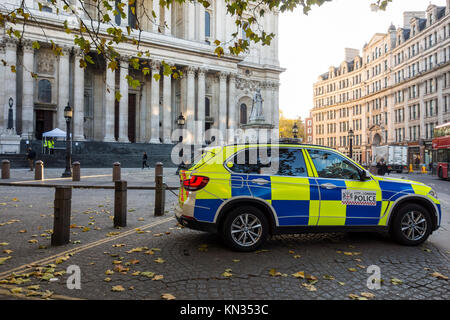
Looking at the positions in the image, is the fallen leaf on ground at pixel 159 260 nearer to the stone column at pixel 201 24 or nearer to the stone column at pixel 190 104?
the stone column at pixel 190 104

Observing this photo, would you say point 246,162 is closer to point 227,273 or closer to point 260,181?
point 260,181

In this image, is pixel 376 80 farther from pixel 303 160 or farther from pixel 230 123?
pixel 303 160

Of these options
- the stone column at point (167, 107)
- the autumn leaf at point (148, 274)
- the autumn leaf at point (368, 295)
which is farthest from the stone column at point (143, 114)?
the autumn leaf at point (368, 295)

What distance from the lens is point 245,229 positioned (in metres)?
5.36

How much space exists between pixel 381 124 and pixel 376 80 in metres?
9.63

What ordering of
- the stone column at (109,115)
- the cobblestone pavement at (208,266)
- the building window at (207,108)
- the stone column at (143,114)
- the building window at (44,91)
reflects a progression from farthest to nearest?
the building window at (207,108)
the stone column at (143,114)
the stone column at (109,115)
the building window at (44,91)
the cobblestone pavement at (208,266)

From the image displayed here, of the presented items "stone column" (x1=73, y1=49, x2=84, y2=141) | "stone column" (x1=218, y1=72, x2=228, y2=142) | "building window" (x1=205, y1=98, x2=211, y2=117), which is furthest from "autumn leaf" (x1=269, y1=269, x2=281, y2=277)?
"building window" (x1=205, y1=98, x2=211, y2=117)

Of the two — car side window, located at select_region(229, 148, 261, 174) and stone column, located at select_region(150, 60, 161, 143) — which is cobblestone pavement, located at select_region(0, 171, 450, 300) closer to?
car side window, located at select_region(229, 148, 261, 174)

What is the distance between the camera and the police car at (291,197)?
5312 mm

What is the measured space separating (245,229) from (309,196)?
117 centimetres

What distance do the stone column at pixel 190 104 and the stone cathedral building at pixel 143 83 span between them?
0.13 metres
